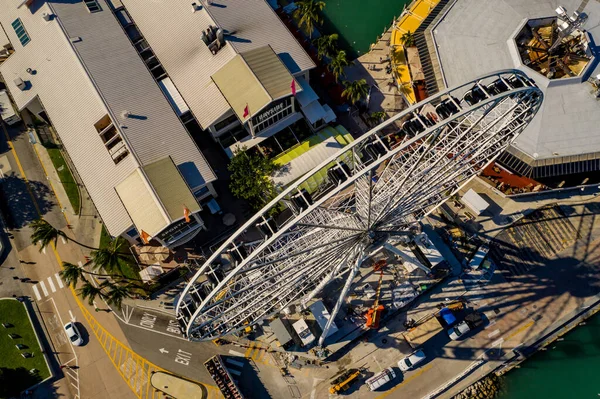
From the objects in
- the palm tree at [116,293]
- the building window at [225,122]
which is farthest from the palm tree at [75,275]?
the building window at [225,122]

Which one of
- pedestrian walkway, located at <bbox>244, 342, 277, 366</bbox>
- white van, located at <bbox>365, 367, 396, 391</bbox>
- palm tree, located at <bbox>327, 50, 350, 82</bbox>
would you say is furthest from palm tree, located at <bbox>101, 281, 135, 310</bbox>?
palm tree, located at <bbox>327, 50, 350, 82</bbox>

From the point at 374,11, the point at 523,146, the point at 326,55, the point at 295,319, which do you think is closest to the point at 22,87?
the point at 326,55

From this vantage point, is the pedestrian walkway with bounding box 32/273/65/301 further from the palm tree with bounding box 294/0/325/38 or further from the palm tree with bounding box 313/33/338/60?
the palm tree with bounding box 294/0/325/38

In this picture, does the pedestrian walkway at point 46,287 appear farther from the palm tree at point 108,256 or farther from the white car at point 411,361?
the white car at point 411,361

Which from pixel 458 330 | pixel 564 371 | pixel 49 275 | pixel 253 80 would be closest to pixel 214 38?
pixel 253 80

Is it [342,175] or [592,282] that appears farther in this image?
[592,282]

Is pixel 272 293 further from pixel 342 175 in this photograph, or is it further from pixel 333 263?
pixel 342 175

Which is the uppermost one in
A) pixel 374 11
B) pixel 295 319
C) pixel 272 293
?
pixel 374 11
